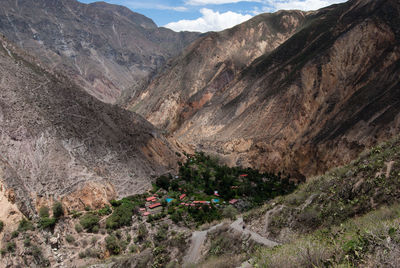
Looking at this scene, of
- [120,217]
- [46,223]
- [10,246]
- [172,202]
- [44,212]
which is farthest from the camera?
[172,202]

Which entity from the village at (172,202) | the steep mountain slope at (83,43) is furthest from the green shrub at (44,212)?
the steep mountain slope at (83,43)

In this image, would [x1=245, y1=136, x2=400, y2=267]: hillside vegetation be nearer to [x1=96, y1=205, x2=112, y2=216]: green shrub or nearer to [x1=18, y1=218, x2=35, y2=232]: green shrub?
[x1=96, y1=205, x2=112, y2=216]: green shrub

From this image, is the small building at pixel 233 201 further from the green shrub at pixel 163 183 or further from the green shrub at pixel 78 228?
the green shrub at pixel 78 228

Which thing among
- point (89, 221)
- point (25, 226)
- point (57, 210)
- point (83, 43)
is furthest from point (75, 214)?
point (83, 43)

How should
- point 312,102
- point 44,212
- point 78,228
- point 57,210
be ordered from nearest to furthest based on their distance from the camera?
point 78,228 < point 44,212 < point 57,210 < point 312,102

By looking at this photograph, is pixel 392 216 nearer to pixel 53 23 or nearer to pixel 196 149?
pixel 196 149

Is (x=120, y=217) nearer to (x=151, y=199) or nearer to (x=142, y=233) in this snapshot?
(x=142, y=233)

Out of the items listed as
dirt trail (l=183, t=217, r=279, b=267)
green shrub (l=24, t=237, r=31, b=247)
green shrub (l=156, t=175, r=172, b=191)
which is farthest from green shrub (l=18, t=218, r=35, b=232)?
green shrub (l=156, t=175, r=172, b=191)
